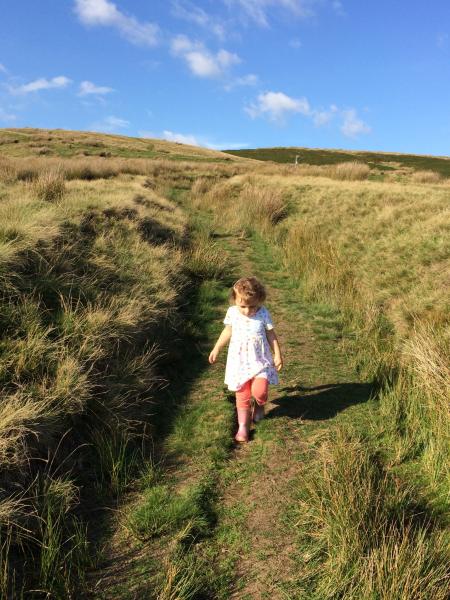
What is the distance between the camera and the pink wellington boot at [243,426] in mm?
4078

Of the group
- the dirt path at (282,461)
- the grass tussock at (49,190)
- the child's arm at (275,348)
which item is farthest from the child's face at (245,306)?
the grass tussock at (49,190)

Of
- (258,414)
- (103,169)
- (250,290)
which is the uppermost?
(103,169)

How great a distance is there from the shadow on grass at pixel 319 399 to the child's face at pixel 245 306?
1.06m

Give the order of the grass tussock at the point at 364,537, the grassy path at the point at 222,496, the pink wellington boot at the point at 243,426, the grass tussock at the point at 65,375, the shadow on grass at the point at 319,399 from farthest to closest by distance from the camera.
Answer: the shadow on grass at the point at 319,399
the pink wellington boot at the point at 243,426
the grass tussock at the point at 65,375
the grassy path at the point at 222,496
the grass tussock at the point at 364,537

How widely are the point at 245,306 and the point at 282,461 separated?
1404 mm

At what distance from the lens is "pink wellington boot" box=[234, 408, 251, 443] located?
4078 mm

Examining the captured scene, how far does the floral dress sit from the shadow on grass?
50 centimetres

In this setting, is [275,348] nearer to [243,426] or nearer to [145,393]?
[243,426]

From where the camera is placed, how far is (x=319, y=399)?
489cm

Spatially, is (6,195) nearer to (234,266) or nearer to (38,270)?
(38,270)

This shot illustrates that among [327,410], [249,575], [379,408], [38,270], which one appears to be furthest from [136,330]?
[249,575]

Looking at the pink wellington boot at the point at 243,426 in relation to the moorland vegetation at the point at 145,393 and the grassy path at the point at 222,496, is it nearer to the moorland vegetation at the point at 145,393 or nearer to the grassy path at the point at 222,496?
the grassy path at the point at 222,496

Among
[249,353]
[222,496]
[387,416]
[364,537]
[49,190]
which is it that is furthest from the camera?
[49,190]

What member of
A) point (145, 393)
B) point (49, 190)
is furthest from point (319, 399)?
point (49, 190)
